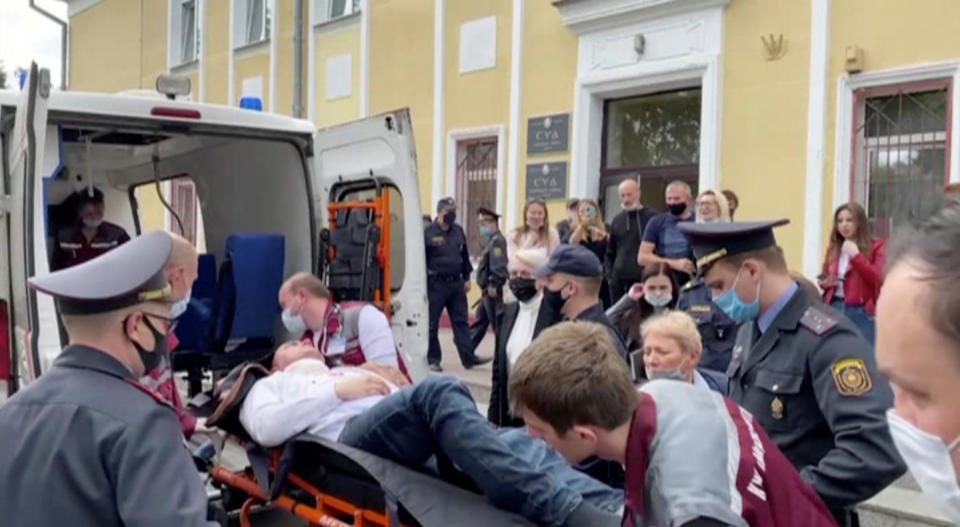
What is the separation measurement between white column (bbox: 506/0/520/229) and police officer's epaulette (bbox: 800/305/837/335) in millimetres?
8201

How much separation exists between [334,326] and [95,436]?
275 cm

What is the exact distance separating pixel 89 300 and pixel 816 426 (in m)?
1.75

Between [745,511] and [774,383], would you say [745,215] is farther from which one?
[745,511]

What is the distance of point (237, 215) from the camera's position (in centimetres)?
616

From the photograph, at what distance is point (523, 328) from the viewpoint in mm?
3904

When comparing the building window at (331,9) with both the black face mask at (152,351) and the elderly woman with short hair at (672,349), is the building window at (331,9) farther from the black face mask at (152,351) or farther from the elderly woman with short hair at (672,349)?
the black face mask at (152,351)

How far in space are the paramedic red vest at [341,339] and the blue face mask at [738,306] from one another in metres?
2.29

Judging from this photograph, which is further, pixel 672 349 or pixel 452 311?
pixel 452 311

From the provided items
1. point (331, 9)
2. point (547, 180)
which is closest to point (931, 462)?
point (547, 180)

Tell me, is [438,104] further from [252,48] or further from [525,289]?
[525,289]

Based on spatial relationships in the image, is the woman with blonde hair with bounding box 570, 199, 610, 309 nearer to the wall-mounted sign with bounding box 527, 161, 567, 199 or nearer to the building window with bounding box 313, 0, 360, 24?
→ the wall-mounted sign with bounding box 527, 161, 567, 199

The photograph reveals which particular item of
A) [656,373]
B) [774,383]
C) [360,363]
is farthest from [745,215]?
[774,383]

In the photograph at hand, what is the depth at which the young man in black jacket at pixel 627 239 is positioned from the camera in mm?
6648

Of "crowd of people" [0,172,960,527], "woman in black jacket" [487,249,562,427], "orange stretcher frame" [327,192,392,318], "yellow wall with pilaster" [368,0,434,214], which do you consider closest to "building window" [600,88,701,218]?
"yellow wall with pilaster" [368,0,434,214]
